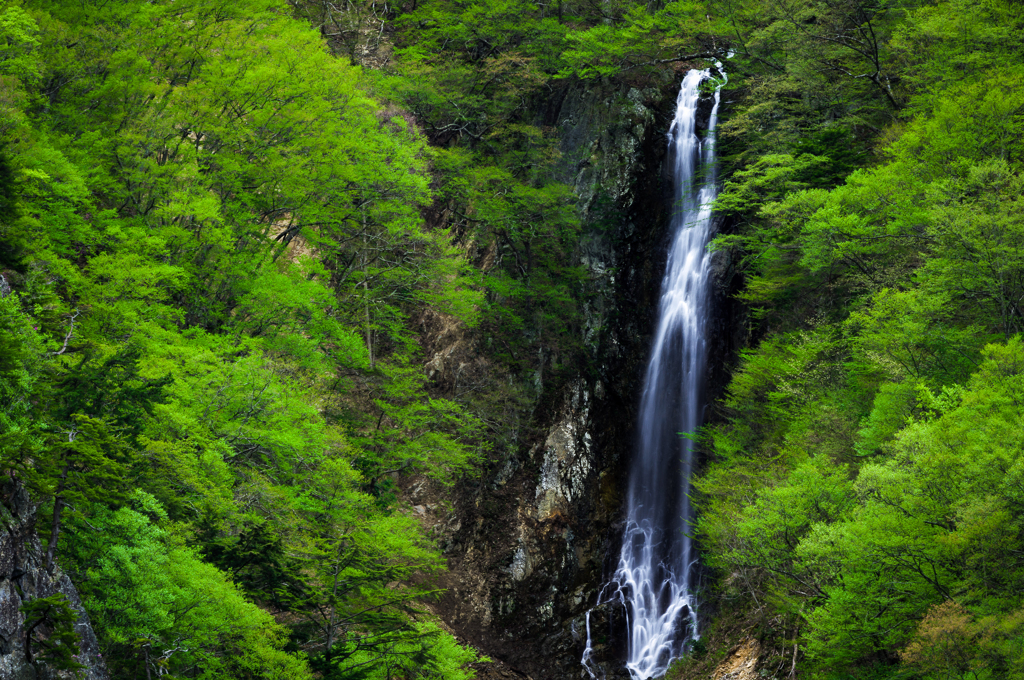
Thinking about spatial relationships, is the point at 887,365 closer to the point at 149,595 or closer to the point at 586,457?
the point at 586,457

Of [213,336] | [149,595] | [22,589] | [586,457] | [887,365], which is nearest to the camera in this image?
[22,589]

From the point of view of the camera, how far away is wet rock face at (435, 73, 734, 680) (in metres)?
25.0

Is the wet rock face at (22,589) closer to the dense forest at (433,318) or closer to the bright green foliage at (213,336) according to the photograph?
the dense forest at (433,318)

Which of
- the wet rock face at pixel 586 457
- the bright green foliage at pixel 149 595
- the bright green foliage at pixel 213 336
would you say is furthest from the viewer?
the wet rock face at pixel 586 457

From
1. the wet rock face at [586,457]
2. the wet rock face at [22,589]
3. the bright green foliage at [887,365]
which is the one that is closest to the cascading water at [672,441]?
the wet rock face at [586,457]

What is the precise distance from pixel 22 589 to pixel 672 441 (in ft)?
72.5

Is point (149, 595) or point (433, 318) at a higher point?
point (149, 595)

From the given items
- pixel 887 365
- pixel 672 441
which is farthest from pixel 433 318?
pixel 887 365

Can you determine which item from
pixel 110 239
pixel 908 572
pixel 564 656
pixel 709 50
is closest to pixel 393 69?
pixel 709 50

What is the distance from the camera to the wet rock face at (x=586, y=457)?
2495 cm

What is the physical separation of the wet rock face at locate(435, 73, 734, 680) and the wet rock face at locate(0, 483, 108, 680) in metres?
15.7

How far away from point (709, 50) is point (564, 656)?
2525 cm

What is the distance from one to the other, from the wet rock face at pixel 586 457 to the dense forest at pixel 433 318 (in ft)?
3.43

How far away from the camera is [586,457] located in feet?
92.4
